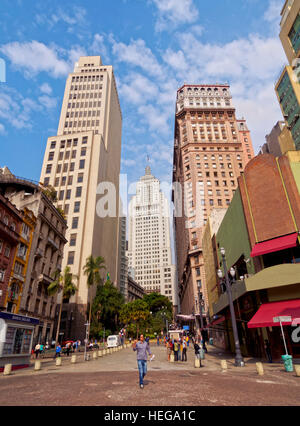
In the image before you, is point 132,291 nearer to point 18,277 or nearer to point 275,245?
point 18,277

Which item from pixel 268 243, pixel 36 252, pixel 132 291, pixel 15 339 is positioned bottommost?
pixel 15 339

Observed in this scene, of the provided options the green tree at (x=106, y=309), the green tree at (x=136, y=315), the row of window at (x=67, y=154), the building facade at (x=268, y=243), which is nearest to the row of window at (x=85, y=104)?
the row of window at (x=67, y=154)

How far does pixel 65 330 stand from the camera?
55.4 m

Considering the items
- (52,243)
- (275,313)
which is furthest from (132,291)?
(275,313)

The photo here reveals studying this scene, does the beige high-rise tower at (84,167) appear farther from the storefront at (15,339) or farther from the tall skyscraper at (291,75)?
the tall skyscraper at (291,75)

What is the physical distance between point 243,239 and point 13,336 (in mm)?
19670

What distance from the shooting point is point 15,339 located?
19.4 meters

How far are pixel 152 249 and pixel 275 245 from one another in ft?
528

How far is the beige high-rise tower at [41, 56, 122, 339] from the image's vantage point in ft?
203

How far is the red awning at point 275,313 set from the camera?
16.8 meters

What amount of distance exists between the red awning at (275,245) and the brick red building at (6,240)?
80.8ft
